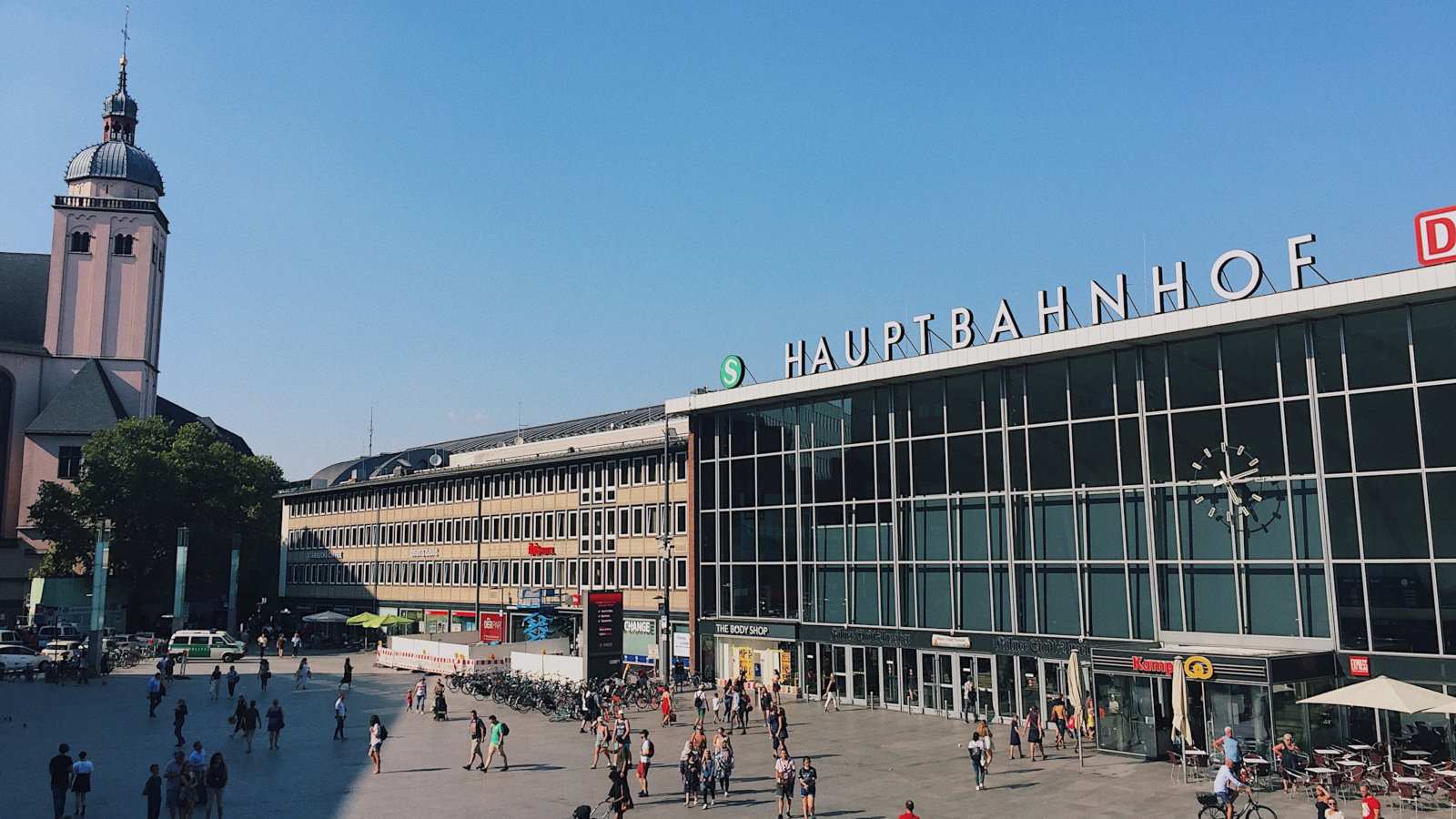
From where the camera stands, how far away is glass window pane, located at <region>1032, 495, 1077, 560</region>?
40.0 m

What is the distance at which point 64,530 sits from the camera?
87188 millimetres

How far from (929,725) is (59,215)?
107788mm

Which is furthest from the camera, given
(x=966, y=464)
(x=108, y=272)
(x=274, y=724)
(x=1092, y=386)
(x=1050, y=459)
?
(x=108, y=272)

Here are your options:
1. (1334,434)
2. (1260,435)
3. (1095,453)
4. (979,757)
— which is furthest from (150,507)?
(1334,434)

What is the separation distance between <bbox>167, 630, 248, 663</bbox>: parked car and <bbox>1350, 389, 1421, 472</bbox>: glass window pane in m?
64.8

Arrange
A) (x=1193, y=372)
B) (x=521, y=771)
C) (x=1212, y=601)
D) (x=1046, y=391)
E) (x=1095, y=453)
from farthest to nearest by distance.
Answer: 1. (x=1046, y=391)
2. (x=1095, y=453)
3. (x=1193, y=372)
4. (x=1212, y=601)
5. (x=521, y=771)

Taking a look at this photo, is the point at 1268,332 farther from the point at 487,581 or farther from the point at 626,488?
the point at 487,581

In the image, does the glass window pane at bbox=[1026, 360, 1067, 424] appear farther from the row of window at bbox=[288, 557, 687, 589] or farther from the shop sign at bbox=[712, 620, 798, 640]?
the row of window at bbox=[288, 557, 687, 589]

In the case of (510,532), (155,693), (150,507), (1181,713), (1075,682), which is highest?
(150,507)

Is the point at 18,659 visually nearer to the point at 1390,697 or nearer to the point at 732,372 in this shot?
the point at 732,372

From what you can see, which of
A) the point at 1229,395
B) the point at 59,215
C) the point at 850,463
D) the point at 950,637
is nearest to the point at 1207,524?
the point at 1229,395

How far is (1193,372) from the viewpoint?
36812 millimetres

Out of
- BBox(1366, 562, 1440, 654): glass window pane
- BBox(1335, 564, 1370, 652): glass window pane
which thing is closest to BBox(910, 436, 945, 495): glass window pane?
BBox(1335, 564, 1370, 652): glass window pane

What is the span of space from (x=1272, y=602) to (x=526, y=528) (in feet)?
162
